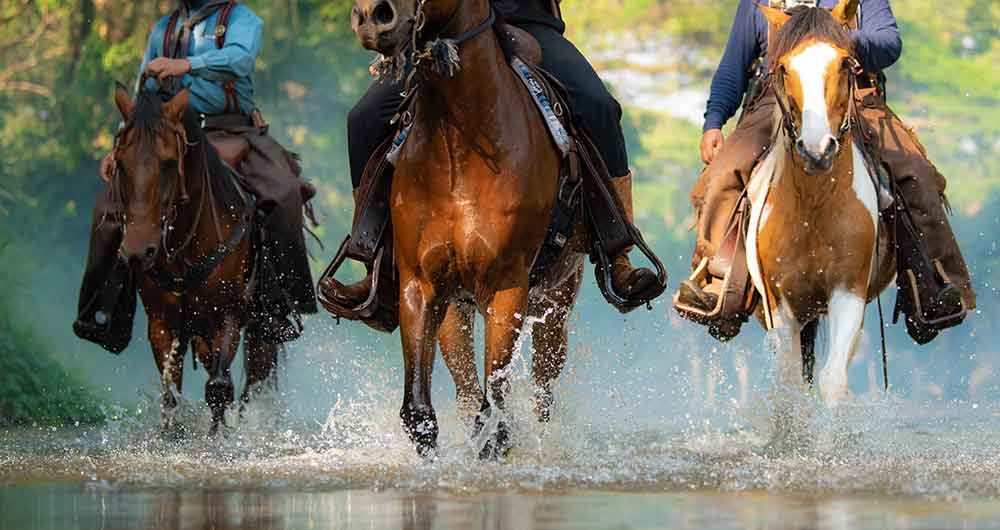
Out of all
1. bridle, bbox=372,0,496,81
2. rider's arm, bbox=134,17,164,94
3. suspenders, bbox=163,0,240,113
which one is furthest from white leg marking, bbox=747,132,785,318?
rider's arm, bbox=134,17,164,94

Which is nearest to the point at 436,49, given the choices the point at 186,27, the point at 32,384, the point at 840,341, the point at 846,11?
the point at 846,11

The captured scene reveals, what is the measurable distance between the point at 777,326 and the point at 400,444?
210 cm

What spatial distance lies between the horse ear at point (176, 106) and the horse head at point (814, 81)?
323 centimetres

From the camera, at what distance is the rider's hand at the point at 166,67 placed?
38.7ft

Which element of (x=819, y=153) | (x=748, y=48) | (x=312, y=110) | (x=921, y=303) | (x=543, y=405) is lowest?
(x=543, y=405)

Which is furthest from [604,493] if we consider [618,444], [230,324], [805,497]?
[230,324]

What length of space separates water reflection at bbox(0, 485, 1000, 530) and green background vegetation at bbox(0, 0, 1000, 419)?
736 cm

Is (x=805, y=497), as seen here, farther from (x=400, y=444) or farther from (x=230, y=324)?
(x=230, y=324)

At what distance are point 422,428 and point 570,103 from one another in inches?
69.6

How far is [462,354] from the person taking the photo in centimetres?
963

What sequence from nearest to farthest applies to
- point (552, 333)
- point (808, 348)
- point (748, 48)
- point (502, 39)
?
point (502, 39), point (552, 333), point (808, 348), point (748, 48)

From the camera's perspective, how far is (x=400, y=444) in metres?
9.13

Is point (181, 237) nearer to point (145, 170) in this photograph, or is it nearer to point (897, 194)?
point (145, 170)

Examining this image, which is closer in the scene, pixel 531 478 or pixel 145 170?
pixel 531 478
